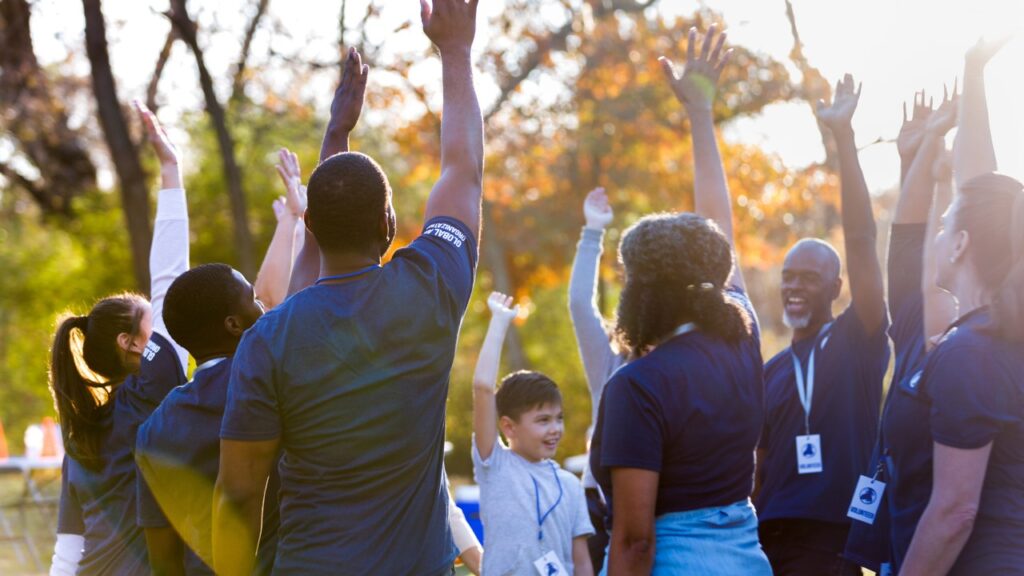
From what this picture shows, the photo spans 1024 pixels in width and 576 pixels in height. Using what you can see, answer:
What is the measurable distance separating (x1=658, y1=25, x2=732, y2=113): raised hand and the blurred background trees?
7.49 m

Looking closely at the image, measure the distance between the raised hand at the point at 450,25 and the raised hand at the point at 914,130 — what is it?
208 centimetres

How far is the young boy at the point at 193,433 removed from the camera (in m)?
3.45

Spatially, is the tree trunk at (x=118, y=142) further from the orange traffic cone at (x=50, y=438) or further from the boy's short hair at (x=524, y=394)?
the boy's short hair at (x=524, y=394)

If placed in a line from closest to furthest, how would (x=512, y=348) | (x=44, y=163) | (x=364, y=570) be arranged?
(x=364, y=570)
(x=512, y=348)
(x=44, y=163)

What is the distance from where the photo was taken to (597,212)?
5074mm

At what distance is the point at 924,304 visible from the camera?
3953 mm

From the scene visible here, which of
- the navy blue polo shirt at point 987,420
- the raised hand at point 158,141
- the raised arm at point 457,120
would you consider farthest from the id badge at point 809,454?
the raised hand at point 158,141

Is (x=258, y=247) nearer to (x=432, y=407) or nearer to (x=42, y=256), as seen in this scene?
(x=42, y=256)

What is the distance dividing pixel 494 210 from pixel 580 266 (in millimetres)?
15073

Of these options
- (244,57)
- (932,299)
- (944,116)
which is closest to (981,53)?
(944,116)

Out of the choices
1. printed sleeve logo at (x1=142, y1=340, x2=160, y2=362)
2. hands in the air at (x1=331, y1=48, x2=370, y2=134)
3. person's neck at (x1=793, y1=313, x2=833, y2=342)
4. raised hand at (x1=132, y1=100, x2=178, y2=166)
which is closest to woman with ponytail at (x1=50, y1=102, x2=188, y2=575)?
printed sleeve logo at (x1=142, y1=340, x2=160, y2=362)

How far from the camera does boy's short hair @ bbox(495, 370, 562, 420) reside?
4816mm

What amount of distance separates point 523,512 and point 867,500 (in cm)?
132

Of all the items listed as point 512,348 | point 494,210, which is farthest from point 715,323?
point 494,210
